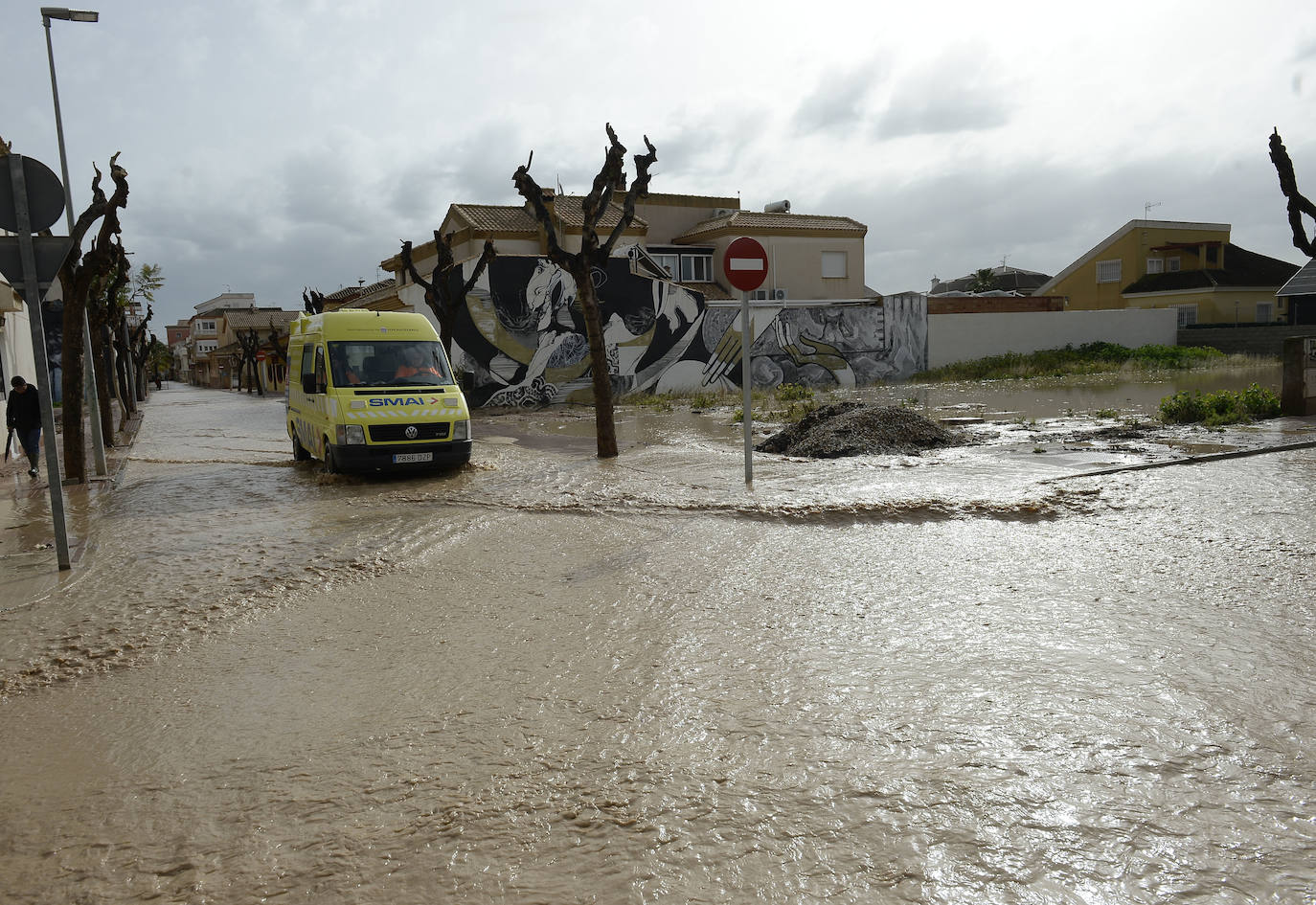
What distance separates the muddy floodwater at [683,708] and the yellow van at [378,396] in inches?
113

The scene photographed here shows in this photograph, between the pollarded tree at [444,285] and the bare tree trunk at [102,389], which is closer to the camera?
the bare tree trunk at [102,389]

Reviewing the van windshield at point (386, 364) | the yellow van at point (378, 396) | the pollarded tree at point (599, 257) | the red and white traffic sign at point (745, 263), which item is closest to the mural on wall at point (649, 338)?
the pollarded tree at point (599, 257)

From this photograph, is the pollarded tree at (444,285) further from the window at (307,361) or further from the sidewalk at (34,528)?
the window at (307,361)

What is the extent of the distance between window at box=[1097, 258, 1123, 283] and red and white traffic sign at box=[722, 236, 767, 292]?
5099cm

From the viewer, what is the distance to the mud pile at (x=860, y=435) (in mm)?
12969

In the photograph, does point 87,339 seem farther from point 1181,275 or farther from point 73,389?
point 1181,275

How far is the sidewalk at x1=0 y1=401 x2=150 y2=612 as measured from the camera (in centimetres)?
703

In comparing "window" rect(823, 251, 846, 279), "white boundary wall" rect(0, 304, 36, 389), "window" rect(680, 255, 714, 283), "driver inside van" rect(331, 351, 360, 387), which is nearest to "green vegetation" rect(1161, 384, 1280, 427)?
"driver inside van" rect(331, 351, 360, 387)

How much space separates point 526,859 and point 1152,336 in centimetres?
4462

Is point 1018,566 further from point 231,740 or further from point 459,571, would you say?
point 231,740

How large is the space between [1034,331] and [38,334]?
126 ft

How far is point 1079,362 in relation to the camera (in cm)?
3678

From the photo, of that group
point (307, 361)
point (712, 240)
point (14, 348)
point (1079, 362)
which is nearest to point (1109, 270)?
point (1079, 362)

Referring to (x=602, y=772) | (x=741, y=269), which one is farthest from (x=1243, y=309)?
(x=602, y=772)
